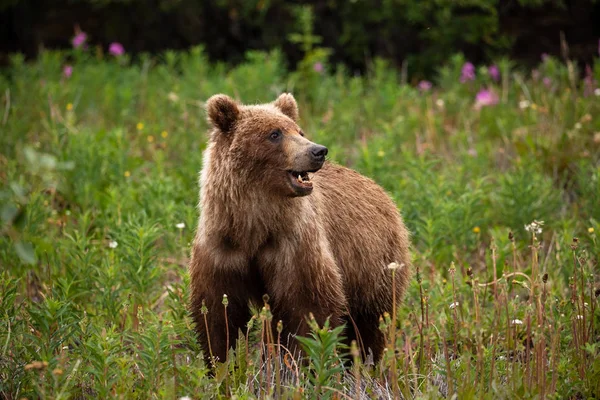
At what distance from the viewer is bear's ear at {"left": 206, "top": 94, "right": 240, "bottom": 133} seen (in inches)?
157

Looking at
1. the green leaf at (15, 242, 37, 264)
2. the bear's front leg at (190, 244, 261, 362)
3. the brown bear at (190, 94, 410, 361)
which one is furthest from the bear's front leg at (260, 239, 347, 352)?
the green leaf at (15, 242, 37, 264)

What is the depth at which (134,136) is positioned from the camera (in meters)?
7.84

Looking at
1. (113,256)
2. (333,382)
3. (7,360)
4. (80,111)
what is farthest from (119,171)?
(333,382)

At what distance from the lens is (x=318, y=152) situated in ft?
12.3

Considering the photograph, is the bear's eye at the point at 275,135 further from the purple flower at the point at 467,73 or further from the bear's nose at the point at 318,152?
the purple flower at the point at 467,73

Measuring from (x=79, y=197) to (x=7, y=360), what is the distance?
232cm

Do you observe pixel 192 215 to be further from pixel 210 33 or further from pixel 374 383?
pixel 210 33

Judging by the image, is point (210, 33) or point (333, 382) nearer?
point (333, 382)

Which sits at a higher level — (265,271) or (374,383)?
(265,271)

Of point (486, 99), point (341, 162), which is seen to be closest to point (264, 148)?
point (341, 162)

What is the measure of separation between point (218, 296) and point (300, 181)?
687 mm

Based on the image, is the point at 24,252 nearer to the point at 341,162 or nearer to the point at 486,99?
the point at 341,162

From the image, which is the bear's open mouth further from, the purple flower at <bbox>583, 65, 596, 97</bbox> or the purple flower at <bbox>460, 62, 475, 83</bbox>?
the purple flower at <bbox>460, 62, 475, 83</bbox>

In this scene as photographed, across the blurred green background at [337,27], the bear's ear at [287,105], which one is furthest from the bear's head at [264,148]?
the blurred green background at [337,27]
